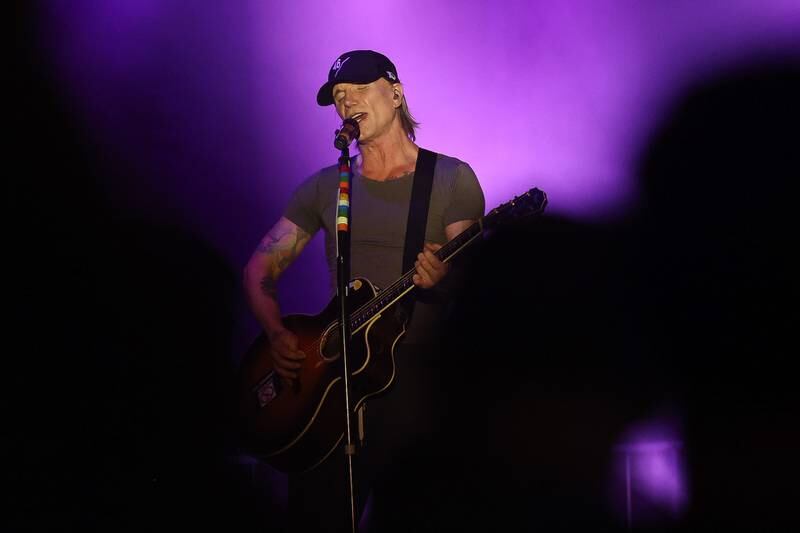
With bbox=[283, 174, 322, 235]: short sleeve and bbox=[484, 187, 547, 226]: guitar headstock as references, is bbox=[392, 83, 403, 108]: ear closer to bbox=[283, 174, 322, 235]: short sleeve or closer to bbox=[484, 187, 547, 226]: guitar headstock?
bbox=[283, 174, 322, 235]: short sleeve

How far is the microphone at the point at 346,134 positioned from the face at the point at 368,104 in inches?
23.6

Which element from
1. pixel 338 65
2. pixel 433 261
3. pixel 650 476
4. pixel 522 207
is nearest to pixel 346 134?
pixel 433 261

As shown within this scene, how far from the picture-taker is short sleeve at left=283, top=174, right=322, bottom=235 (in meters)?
2.84

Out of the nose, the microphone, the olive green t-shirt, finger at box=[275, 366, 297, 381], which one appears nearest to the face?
the nose

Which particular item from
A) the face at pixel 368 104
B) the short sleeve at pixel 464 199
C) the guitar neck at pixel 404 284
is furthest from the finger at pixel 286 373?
the face at pixel 368 104

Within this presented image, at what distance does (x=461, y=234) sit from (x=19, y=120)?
2.22 m

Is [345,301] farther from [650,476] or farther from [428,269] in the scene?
[650,476]

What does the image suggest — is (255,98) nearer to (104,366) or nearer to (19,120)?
(19,120)

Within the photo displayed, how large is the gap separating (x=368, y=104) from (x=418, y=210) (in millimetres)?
553

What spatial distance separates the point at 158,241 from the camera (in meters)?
3.19

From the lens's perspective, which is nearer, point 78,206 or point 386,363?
point 386,363

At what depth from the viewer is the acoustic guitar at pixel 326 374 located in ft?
7.50

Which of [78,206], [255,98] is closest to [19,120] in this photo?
[78,206]

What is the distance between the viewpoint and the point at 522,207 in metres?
2.35
